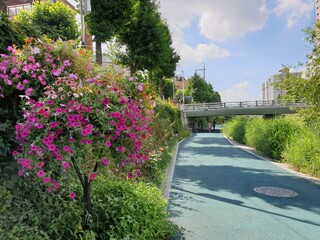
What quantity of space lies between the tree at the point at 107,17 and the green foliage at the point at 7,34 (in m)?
7.21

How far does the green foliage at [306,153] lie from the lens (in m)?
8.69

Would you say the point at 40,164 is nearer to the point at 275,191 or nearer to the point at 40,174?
the point at 40,174

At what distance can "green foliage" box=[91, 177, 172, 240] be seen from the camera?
345 centimetres

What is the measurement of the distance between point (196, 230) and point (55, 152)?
2.85m

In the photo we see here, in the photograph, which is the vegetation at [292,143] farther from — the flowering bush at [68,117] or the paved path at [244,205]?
the flowering bush at [68,117]

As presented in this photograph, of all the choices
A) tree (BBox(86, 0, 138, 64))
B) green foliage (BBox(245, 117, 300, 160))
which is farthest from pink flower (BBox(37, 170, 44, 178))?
green foliage (BBox(245, 117, 300, 160))

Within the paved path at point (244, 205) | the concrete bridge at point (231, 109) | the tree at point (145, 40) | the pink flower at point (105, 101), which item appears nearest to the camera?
the pink flower at point (105, 101)

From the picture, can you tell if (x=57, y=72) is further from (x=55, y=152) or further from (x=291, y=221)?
(x=291, y=221)

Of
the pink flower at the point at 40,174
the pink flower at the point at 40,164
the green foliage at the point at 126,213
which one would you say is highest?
the pink flower at the point at 40,164

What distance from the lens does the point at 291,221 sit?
16.4 feet

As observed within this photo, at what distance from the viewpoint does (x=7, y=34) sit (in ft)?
14.0

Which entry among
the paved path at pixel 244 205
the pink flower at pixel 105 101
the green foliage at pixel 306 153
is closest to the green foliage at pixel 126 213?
the paved path at pixel 244 205

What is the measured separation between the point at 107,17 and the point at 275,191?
9.08m

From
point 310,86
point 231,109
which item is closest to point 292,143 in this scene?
point 310,86
